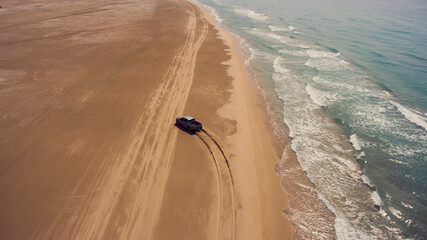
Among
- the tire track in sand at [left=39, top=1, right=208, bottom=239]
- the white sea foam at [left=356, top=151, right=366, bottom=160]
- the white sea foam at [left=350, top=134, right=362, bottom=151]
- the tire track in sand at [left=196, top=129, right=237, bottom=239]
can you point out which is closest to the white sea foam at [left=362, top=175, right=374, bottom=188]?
the white sea foam at [left=356, top=151, right=366, bottom=160]

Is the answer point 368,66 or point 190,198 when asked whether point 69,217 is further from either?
point 368,66

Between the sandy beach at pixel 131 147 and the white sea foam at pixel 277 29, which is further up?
the white sea foam at pixel 277 29

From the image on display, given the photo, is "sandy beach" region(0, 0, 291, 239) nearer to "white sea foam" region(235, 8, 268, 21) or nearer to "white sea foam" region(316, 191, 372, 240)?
"white sea foam" region(316, 191, 372, 240)

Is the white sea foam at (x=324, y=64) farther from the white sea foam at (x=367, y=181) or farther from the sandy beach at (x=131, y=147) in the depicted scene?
the white sea foam at (x=367, y=181)

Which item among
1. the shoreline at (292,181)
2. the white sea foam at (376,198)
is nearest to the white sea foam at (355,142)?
the white sea foam at (376,198)

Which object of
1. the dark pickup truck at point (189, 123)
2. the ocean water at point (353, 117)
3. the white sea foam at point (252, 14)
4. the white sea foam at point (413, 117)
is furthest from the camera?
the white sea foam at point (252, 14)

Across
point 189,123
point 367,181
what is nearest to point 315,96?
point 367,181
